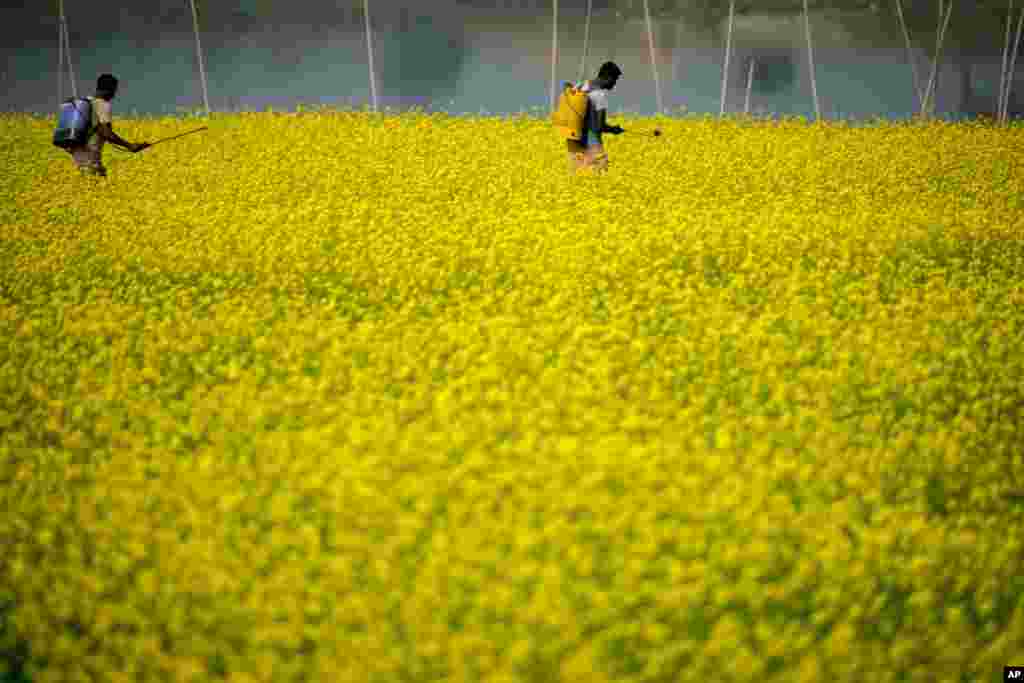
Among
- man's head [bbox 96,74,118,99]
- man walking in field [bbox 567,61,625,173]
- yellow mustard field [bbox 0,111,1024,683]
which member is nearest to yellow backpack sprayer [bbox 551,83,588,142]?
man walking in field [bbox 567,61,625,173]

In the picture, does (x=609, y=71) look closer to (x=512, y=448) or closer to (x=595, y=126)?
(x=595, y=126)

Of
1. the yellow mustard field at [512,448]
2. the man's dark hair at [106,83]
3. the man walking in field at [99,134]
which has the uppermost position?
the man's dark hair at [106,83]

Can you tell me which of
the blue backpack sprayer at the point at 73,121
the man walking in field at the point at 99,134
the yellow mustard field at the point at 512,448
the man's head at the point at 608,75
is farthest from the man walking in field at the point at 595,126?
the blue backpack sprayer at the point at 73,121

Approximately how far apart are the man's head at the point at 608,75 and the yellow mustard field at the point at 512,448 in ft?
8.14

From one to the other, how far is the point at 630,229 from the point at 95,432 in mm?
6971

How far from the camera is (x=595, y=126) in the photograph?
15.3 meters

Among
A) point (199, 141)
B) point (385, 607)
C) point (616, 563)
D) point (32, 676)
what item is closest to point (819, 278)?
point (616, 563)

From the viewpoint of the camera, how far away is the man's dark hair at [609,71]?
14425 millimetres

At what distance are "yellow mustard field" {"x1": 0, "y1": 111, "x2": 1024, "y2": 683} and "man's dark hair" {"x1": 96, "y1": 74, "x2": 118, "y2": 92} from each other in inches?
112

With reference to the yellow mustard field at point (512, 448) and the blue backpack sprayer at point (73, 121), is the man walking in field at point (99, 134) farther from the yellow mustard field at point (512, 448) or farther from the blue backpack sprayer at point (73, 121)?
the yellow mustard field at point (512, 448)

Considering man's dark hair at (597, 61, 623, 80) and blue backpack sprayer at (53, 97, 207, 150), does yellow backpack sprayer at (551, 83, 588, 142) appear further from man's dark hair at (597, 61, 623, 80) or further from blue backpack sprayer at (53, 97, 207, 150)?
blue backpack sprayer at (53, 97, 207, 150)

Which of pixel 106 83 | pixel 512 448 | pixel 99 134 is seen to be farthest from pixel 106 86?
pixel 512 448

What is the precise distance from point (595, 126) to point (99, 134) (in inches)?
275

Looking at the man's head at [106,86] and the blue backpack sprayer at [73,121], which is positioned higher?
the man's head at [106,86]
